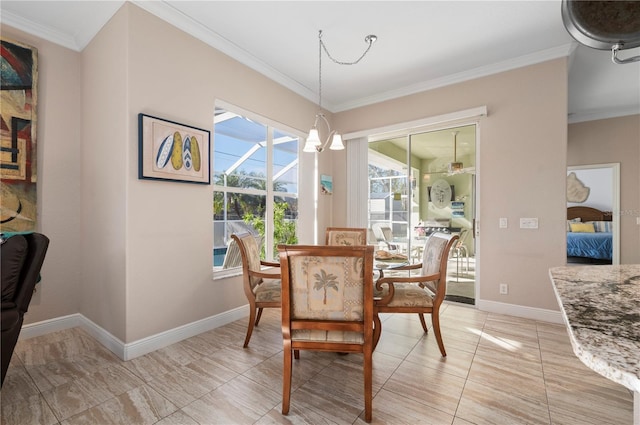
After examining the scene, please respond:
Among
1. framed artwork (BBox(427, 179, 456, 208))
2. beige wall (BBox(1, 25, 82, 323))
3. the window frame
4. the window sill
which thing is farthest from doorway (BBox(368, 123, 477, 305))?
beige wall (BBox(1, 25, 82, 323))

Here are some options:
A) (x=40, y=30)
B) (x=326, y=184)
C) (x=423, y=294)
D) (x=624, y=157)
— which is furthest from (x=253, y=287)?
(x=624, y=157)

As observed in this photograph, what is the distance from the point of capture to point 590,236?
5062 millimetres

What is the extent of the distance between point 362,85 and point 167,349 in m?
3.76

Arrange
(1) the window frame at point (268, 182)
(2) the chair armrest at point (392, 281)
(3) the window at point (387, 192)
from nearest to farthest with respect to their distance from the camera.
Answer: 1. (2) the chair armrest at point (392, 281)
2. (1) the window frame at point (268, 182)
3. (3) the window at point (387, 192)

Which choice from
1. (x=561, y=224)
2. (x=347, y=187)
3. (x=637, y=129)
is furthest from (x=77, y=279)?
(x=637, y=129)

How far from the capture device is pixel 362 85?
3854mm

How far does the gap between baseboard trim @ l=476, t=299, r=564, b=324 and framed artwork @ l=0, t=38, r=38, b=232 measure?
4.71 meters

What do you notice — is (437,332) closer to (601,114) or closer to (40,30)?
(40,30)

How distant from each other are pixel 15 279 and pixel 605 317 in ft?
8.73

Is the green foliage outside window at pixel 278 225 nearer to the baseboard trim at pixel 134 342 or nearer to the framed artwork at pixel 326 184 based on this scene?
the framed artwork at pixel 326 184

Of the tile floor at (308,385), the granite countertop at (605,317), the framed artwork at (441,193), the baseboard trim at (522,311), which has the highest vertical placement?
the framed artwork at (441,193)

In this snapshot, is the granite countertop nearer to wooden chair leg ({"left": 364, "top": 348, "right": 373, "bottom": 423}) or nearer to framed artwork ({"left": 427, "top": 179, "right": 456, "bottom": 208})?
wooden chair leg ({"left": 364, "top": 348, "right": 373, "bottom": 423})

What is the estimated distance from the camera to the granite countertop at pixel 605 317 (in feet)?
1.50

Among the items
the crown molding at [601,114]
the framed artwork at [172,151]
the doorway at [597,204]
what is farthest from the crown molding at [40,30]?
the doorway at [597,204]
